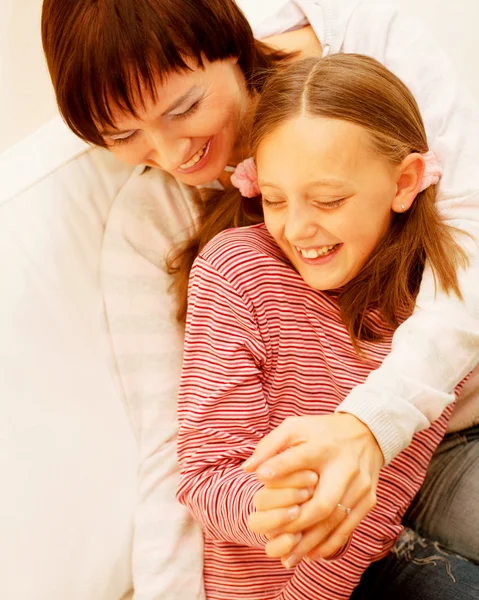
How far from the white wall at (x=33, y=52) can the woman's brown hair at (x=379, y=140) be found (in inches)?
25.6

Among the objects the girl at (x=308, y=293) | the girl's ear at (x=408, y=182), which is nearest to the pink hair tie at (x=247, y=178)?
Result: the girl at (x=308, y=293)

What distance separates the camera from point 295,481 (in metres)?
0.92

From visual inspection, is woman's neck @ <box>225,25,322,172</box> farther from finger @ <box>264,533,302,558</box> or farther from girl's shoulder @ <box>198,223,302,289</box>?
finger @ <box>264,533,302,558</box>

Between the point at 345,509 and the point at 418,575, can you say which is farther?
the point at 418,575

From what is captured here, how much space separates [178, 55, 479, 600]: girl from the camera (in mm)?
1059

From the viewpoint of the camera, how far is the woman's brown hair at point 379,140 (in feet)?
3.51

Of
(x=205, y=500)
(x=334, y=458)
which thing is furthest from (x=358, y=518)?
(x=205, y=500)

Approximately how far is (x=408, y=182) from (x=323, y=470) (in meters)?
0.46

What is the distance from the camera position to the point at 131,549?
4.14 feet

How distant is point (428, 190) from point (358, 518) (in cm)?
51

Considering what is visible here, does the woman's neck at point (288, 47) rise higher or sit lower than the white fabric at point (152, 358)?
higher

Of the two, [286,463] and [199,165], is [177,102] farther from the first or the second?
[286,463]

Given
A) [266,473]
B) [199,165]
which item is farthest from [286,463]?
[199,165]

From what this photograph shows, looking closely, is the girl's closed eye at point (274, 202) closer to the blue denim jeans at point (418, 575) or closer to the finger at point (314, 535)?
the finger at point (314, 535)
